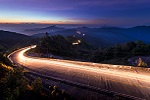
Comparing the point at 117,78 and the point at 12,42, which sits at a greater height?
the point at 117,78

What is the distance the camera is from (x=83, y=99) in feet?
36.0

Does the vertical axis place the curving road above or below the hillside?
Result: above

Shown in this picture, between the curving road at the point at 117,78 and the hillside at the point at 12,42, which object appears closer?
the curving road at the point at 117,78

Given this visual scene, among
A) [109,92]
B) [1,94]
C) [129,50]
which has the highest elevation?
[1,94]

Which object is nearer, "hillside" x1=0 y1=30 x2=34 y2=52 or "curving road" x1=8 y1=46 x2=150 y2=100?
"curving road" x1=8 y1=46 x2=150 y2=100

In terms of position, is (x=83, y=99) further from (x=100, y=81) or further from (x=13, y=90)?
(x=13, y=90)

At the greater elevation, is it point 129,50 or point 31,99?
point 31,99

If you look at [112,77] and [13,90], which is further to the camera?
[112,77]

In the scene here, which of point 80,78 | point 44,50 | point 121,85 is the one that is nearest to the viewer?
point 121,85

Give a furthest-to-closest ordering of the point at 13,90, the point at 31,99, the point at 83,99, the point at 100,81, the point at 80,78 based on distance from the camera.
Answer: the point at 80,78 → the point at 100,81 → the point at 83,99 → the point at 31,99 → the point at 13,90

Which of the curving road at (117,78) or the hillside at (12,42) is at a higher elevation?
the curving road at (117,78)

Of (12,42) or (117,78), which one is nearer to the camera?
(117,78)

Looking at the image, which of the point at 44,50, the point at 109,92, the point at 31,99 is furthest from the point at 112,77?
the point at 44,50

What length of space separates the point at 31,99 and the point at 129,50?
1543 inches
